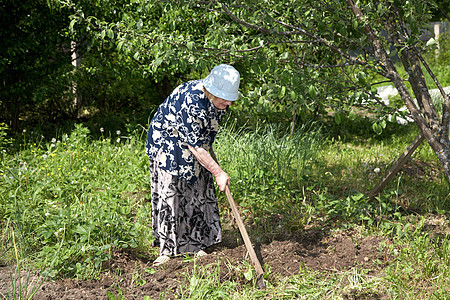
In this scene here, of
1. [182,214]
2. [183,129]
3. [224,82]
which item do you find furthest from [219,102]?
[182,214]

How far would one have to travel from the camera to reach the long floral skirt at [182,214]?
3.21 m

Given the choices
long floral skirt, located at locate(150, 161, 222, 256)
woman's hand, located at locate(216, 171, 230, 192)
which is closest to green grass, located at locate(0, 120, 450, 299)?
long floral skirt, located at locate(150, 161, 222, 256)

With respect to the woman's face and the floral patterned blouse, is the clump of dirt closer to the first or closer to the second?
the floral patterned blouse

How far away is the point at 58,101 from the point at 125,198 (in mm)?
Answer: 3194

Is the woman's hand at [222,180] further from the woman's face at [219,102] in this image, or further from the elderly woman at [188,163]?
the woman's face at [219,102]

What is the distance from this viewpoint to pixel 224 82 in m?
2.76

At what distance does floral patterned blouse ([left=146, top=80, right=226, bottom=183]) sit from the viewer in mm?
2908

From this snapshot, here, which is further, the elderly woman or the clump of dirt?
the elderly woman

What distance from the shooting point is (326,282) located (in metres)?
2.85

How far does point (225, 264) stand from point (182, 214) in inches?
20.0

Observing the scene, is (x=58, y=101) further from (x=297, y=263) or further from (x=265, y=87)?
(x=297, y=263)

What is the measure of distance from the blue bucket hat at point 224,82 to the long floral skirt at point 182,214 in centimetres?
74

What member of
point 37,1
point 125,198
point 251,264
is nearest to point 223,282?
point 251,264

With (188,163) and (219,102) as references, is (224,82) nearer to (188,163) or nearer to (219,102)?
(219,102)
